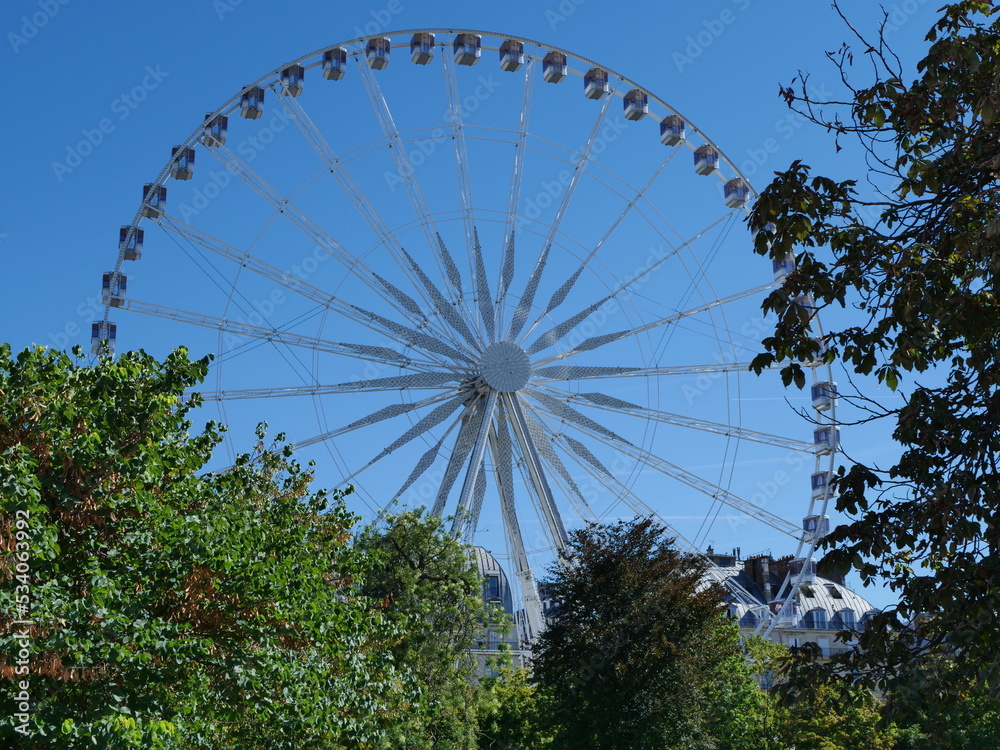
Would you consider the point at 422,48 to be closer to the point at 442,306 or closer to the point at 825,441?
the point at 442,306

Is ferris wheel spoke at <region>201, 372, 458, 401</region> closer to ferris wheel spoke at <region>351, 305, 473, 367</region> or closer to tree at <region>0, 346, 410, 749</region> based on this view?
ferris wheel spoke at <region>351, 305, 473, 367</region>

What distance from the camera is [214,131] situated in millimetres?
37094

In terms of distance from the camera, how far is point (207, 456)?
632 inches

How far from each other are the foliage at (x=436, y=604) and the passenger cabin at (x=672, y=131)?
1570 cm

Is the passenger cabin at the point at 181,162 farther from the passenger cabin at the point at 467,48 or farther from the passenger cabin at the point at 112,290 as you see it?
the passenger cabin at the point at 467,48

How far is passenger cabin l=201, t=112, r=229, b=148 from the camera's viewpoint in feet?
121

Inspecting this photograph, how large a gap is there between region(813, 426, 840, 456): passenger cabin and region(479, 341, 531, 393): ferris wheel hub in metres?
9.84

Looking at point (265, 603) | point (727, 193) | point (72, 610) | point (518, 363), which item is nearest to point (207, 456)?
point (265, 603)

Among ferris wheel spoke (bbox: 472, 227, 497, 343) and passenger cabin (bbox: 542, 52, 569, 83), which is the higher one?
passenger cabin (bbox: 542, 52, 569, 83)

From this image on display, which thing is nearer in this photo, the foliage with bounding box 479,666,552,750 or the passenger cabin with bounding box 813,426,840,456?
the foliage with bounding box 479,666,552,750

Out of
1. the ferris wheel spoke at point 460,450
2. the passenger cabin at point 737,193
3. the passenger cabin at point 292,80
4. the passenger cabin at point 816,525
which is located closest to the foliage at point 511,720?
the ferris wheel spoke at point 460,450

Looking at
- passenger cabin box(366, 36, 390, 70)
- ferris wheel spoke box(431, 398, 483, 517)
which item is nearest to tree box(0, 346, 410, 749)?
ferris wheel spoke box(431, 398, 483, 517)

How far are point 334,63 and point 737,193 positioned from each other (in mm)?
13510

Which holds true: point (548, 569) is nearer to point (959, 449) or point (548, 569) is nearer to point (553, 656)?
point (553, 656)
